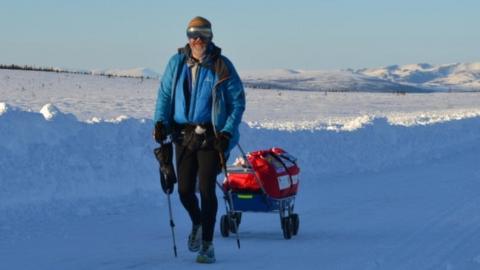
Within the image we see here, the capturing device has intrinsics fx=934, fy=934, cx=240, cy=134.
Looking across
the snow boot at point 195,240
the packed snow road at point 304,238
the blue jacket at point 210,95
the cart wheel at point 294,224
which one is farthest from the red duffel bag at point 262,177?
the blue jacket at point 210,95

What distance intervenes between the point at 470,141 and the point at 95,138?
15.9 meters

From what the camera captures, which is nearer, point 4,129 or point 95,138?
point 4,129

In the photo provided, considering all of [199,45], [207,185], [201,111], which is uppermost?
[199,45]

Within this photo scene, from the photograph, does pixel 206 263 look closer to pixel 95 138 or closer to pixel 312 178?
pixel 95 138

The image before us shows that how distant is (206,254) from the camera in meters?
7.66

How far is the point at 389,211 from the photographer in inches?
468

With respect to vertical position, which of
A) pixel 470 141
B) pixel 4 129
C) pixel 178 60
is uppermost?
pixel 178 60

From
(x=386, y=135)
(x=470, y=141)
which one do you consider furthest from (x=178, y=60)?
(x=470, y=141)

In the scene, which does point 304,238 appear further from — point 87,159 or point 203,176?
point 87,159

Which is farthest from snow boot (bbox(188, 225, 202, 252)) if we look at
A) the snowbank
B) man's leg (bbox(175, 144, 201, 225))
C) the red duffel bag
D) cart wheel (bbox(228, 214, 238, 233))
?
the snowbank

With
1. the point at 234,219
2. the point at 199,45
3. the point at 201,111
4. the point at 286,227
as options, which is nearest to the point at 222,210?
the point at 286,227

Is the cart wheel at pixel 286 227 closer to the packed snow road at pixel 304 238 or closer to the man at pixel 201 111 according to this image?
the packed snow road at pixel 304 238

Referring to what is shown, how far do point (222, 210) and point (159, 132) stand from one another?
4.45m

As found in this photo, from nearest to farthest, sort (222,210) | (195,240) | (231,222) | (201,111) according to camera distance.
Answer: (201,111) < (195,240) < (231,222) < (222,210)
